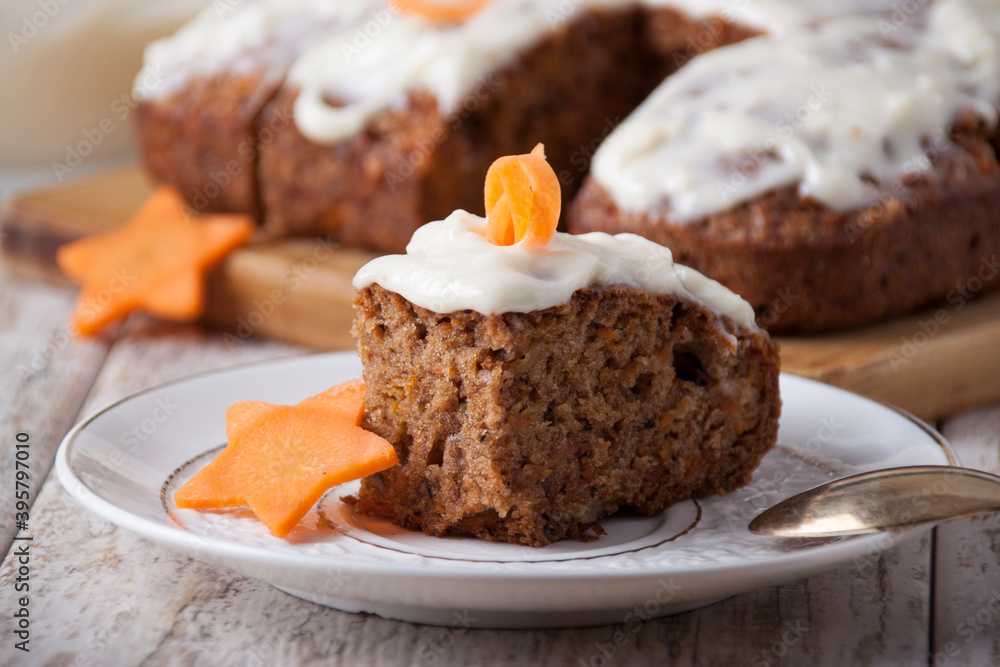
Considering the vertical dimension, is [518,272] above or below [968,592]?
above

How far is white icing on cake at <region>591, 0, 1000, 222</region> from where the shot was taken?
3.11 m

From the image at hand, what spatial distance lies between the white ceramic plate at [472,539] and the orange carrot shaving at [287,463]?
0.13 ft

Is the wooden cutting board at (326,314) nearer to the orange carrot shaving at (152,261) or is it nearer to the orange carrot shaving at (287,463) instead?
the orange carrot shaving at (152,261)

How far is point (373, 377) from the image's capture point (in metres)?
2.17

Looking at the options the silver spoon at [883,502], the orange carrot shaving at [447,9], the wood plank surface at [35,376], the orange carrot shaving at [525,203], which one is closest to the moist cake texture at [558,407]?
the orange carrot shaving at [525,203]

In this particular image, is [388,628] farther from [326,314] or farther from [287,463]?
[326,314]

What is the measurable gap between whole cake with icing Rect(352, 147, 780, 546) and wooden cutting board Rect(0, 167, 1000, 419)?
0.78 m

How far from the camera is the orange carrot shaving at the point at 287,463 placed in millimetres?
2014

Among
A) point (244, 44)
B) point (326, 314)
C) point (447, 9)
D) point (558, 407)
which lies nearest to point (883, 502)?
point (558, 407)

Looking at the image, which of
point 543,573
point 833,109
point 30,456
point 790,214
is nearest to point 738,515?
point 543,573

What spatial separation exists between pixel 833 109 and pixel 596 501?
5.11 feet

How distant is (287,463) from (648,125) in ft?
5.34

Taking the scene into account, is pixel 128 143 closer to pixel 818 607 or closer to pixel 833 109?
pixel 833 109

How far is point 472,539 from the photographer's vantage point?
2084 mm
